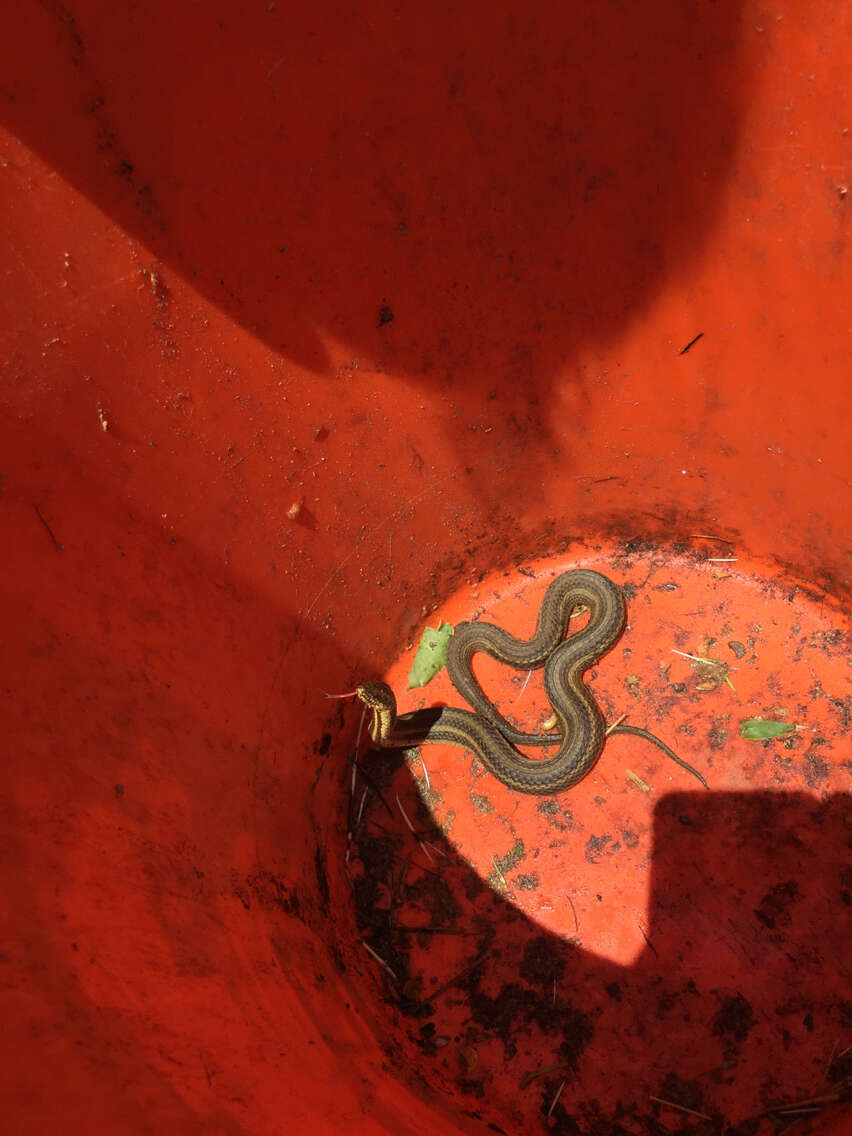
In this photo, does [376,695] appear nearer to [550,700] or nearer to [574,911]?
[550,700]

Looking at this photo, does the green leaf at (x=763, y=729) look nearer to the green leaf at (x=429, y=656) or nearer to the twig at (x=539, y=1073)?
the green leaf at (x=429, y=656)

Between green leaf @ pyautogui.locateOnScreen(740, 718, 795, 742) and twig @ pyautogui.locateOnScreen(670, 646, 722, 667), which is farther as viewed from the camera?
twig @ pyautogui.locateOnScreen(670, 646, 722, 667)

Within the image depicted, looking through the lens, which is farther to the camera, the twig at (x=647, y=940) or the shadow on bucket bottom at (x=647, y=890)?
the twig at (x=647, y=940)

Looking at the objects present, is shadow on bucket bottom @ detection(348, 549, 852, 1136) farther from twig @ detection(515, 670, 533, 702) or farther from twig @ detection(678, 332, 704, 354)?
twig @ detection(678, 332, 704, 354)

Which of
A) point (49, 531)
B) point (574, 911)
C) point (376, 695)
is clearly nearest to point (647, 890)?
point (574, 911)

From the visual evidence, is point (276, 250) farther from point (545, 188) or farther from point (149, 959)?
point (149, 959)

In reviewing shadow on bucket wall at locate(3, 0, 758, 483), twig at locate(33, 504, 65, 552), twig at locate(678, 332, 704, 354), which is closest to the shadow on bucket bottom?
twig at locate(678, 332, 704, 354)

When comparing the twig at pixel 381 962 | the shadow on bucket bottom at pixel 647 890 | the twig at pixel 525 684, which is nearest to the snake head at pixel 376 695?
the shadow on bucket bottom at pixel 647 890
